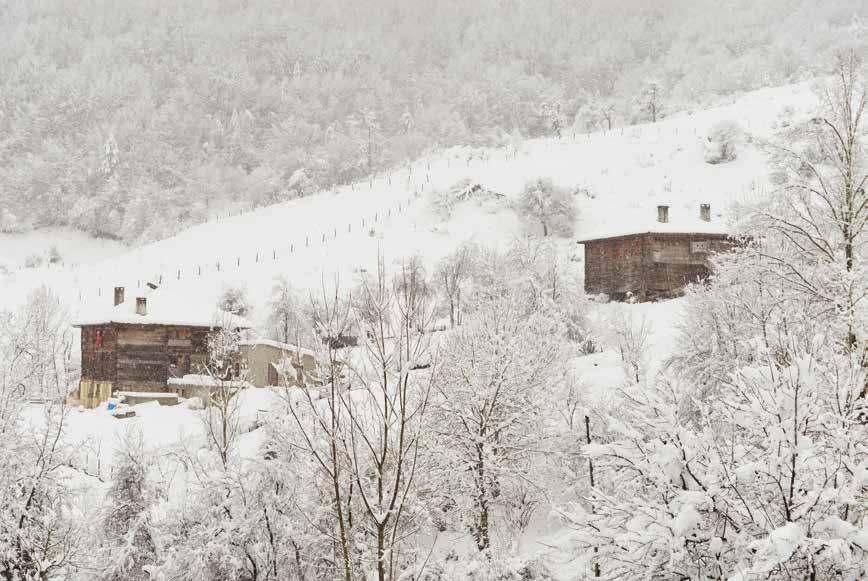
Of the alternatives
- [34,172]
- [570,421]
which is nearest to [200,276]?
[570,421]

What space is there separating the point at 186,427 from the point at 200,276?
3994 centimetres

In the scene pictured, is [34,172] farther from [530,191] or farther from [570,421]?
[570,421]

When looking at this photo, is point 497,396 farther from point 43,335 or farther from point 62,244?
point 62,244

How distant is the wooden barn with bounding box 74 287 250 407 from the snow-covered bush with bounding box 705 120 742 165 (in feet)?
195

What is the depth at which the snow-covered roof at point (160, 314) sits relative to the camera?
1817 inches

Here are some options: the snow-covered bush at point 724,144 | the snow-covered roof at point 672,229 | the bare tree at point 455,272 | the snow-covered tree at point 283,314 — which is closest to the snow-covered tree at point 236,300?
the snow-covered tree at point 283,314

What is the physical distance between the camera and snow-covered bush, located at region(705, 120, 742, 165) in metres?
81.4

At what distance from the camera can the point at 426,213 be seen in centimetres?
8406

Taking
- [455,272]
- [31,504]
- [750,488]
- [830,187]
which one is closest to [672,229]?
[455,272]

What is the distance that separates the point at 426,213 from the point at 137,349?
4334 cm

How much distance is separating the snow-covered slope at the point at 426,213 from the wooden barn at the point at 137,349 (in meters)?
17.4

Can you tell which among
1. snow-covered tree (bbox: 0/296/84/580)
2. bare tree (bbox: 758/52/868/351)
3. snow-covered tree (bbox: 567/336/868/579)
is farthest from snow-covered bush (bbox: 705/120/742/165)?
snow-covered tree (bbox: 567/336/868/579)

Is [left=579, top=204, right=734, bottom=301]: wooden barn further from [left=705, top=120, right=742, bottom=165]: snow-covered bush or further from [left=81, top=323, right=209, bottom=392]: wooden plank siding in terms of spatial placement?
[left=705, top=120, right=742, bottom=165]: snow-covered bush

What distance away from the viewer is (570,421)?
88.9 ft
